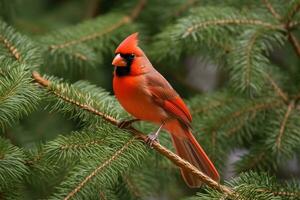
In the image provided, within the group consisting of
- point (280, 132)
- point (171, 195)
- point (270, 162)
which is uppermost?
point (280, 132)

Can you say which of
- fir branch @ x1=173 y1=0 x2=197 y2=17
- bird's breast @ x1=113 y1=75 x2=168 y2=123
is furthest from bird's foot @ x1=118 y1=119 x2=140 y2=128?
fir branch @ x1=173 y1=0 x2=197 y2=17

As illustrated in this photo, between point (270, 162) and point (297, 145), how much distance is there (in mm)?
173

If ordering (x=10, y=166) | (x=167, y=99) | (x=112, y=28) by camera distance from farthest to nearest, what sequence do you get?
(x=112, y=28) → (x=167, y=99) → (x=10, y=166)

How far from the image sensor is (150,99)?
2.87m

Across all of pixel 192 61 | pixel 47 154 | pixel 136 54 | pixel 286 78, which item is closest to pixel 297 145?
pixel 286 78

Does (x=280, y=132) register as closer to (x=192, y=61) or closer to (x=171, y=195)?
(x=171, y=195)

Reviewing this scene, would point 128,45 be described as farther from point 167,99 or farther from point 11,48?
point 11,48

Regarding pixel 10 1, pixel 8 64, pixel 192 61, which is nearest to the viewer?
pixel 8 64

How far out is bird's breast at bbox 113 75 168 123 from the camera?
275 cm

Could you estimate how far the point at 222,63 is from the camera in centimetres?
328

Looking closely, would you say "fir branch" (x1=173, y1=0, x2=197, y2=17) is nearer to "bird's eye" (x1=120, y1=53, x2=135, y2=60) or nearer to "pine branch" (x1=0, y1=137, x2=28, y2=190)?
"bird's eye" (x1=120, y1=53, x2=135, y2=60)

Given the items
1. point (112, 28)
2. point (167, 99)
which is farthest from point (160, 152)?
point (112, 28)

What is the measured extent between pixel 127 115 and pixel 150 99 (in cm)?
14

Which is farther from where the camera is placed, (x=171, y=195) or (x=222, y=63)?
(x=171, y=195)
